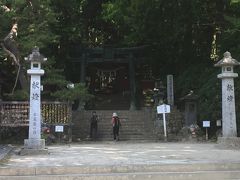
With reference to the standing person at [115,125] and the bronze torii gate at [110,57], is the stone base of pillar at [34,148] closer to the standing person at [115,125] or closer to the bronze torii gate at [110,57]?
the standing person at [115,125]

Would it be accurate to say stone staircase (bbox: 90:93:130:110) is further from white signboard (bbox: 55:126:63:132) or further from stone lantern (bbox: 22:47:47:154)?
stone lantern (bbox: 22:47:47:154)

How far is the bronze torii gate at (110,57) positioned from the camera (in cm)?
3434

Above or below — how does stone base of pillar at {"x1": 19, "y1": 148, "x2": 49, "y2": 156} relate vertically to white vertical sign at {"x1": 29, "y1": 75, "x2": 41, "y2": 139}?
below

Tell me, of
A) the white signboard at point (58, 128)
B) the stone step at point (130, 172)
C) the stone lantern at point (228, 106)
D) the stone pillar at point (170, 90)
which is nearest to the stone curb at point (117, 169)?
the stone step at point (130, 172)

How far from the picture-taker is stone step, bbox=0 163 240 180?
36.6 ft

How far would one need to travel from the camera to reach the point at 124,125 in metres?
28.1

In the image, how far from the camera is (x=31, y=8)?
24.8 metres

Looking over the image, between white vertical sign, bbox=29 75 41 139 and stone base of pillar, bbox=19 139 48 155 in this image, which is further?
white vertical sign, bbox=29 75 41 139

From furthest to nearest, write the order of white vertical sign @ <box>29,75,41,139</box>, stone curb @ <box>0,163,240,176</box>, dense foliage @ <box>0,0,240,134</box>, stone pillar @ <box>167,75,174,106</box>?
stone pillar @ <box>167,75,174,106</box>
dense foliage @ <box>0,0,240,134</box>
white vertical sign @ <box>29,75,41,139</box>
stone curb @ <box>0,163,240,176</box>

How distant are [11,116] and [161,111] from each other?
7.62m

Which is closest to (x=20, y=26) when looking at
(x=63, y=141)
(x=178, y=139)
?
(x=63, y=141)

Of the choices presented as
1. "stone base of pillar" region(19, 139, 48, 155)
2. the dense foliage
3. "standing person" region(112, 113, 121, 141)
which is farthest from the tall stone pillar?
"stone base of pillar" region(19, 139, 48, 155)

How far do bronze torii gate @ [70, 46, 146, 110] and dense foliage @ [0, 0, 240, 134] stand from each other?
2.04 feet

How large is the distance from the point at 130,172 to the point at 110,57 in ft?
77.3
